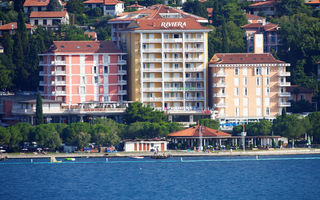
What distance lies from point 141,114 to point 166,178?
2845cm

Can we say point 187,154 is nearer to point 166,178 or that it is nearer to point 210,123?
point 210,123

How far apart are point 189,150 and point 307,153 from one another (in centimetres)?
1796

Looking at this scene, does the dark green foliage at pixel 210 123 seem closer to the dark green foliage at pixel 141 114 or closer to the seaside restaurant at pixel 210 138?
the seaside restaurant at pixel 210 138

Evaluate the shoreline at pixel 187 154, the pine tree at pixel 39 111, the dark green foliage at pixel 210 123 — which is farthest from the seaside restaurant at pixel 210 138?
the pine tree at pixel 39 111

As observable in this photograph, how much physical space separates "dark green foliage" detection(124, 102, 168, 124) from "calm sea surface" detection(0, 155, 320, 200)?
12912mm

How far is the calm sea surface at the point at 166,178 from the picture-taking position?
156 m

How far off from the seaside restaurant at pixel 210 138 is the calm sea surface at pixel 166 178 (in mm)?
5127

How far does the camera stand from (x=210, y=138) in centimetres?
18800

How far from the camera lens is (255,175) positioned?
17075cm

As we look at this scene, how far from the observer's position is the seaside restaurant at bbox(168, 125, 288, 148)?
615 feet

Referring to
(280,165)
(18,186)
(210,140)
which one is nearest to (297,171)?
(280,165)

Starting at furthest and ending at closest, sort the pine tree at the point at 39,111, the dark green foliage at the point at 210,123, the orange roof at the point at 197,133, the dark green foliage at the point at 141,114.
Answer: the dark green foliage at the point at 141,114
the dark green foliage at the point at 210,123
the pine tree at the point at 39,111
the orange roof at the point at 197,133

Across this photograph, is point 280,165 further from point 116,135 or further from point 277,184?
point 116,135

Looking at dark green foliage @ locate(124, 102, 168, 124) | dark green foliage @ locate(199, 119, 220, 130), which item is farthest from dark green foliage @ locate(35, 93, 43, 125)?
dark green foliage @ locate(199, 119, 220, 130)
